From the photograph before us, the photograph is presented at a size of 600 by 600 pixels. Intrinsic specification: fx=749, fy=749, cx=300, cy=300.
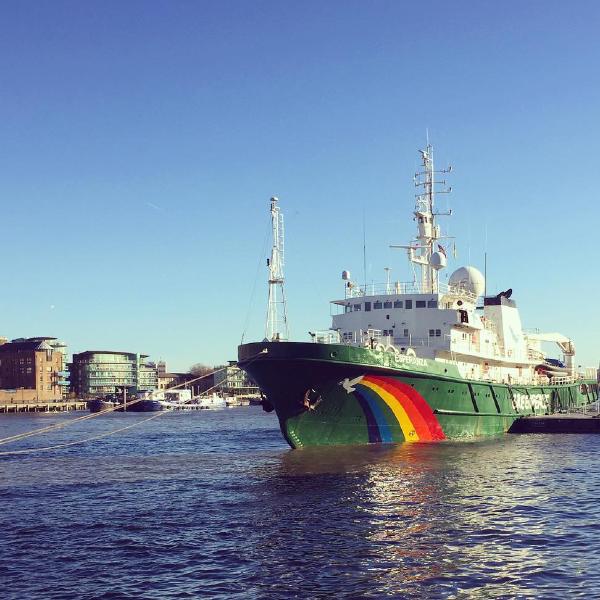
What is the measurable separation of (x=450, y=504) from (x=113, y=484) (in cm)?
1333

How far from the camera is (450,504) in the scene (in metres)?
22.9

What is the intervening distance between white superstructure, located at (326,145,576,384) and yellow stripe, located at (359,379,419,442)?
5.67ft

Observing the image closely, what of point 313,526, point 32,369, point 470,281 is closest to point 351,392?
point 313,526

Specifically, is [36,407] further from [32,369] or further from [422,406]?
[422,406]

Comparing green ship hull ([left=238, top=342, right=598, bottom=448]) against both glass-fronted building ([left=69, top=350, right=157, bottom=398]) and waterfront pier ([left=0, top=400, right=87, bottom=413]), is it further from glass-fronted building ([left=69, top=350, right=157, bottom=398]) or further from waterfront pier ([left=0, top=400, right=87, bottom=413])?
glass-fronted building ([left=69, top=350, right=157, bottom=398])

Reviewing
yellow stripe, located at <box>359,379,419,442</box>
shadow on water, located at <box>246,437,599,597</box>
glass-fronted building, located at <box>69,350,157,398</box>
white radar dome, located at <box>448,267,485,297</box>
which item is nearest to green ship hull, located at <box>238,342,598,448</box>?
yellow stripe, located at <box>359,379,419,442</box>

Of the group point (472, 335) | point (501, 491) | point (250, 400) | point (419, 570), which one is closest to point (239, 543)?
point (419, 570)

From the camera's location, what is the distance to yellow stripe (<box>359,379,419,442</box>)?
3291 cm

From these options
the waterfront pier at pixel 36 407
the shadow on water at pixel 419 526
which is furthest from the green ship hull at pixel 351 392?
the waterfront pier at pixel 36 407

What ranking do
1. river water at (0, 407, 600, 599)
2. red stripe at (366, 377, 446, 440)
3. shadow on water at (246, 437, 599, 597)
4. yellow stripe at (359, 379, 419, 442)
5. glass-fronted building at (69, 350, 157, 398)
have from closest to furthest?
river water at (0, 407, 600, 599)
shadow on water at (246, 437, 599, 597)
yellow stripe at (359, 379, 419, 442)
red stripe at (366, 377, 446, 440)
glass-fronted building at (69, 350, 157, 398)

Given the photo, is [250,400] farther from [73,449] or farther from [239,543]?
[239,543]

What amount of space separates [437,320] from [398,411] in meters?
7.56

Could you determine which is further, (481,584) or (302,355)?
(302,355)

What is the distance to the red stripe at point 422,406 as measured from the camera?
110 feet
